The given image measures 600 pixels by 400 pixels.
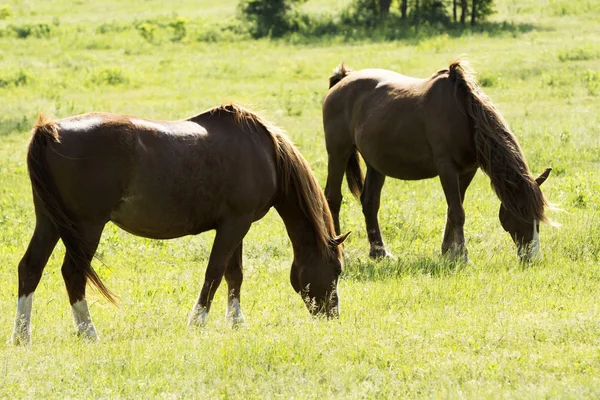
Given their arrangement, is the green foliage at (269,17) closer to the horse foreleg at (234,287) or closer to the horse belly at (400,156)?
the horse belly at (400,156)

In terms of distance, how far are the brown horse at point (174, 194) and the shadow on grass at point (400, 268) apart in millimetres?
1651

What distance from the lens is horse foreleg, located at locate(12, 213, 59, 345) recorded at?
691 centimetres

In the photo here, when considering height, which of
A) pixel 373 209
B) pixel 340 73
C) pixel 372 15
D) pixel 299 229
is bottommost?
pixel 372 15

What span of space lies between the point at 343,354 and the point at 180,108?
15.9m

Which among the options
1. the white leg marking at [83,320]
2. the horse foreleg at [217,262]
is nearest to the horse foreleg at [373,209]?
the horse foreleg at [217,262]

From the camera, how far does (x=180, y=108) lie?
70.7 ft

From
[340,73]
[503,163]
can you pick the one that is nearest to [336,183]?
[340,73]

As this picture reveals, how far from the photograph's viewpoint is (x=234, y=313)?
25.4 ft

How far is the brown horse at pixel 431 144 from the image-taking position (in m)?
9.41

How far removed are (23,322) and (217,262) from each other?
1562 mm

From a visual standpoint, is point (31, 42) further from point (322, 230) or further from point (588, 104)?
point (322, 230)

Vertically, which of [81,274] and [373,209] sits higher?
[81,274]

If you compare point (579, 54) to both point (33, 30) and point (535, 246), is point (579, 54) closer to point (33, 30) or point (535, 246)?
point (535, 246)

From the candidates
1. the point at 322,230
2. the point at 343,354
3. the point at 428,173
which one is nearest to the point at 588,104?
the point at 428,173
